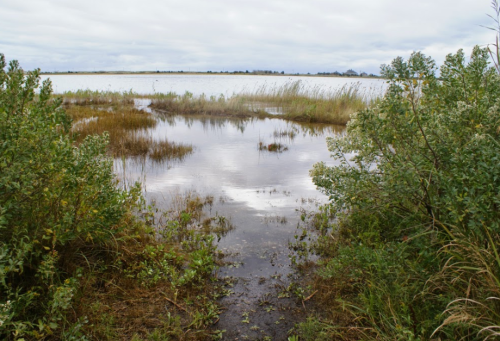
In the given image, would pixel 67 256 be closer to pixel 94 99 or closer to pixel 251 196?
pixel 251 196

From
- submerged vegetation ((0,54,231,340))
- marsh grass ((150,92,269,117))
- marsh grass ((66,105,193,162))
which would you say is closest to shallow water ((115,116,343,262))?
marsh grass ((66,105,193,162))

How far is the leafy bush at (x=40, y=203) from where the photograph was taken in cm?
252

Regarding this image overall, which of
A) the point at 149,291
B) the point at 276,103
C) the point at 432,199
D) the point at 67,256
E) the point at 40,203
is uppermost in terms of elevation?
the point at 276,103

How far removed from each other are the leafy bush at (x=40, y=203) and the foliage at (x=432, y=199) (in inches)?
88.1

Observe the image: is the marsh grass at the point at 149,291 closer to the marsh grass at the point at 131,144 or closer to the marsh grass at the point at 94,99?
the marsh grass at the point at 131,144

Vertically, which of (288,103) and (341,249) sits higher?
(288,103)

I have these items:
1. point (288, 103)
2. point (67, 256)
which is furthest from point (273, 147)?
point (288, 103)

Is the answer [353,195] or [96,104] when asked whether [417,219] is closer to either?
[353,195]

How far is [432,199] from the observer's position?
9.69 feet

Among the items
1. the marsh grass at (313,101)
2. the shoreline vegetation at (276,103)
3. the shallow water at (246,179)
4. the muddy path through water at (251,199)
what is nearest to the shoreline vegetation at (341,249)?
the muddy path through water at (251,199)

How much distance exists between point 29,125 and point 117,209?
1.04m

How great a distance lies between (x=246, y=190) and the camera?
280 inches

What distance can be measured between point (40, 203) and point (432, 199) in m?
3.25

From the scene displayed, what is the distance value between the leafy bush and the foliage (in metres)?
2.24
